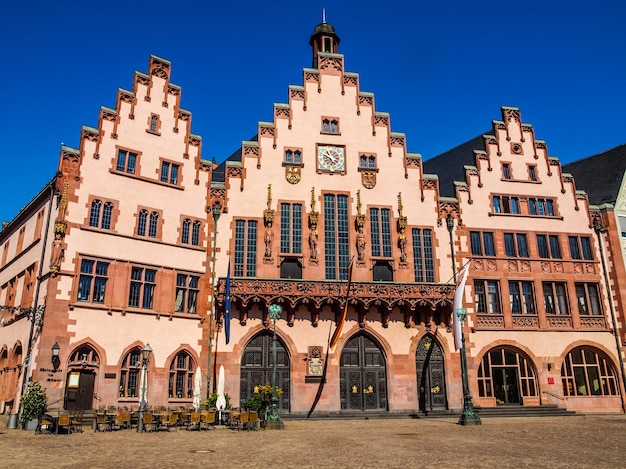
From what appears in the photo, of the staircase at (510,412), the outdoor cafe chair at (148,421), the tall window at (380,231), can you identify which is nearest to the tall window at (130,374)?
the outdoor cafe chair at (148,421)

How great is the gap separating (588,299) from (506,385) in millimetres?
8593

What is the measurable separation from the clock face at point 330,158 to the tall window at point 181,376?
49.2ft

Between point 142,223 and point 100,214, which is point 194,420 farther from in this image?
point 100,214

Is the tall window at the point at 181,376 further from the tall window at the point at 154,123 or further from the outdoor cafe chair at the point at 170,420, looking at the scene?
the tall window at the point at 154,123

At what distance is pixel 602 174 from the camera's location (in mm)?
43938

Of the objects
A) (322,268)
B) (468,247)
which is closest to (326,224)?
(322,268)

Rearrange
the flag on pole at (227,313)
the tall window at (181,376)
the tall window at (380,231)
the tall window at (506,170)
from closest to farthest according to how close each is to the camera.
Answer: the flag on pole at (227,313)
the tall window at (181,376)
the tall window at (380,231)
the tall window at (506,170)

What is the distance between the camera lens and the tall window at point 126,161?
1302 inches

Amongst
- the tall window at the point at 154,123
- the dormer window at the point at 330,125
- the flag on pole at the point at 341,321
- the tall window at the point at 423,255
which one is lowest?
the flag on pole at the point at 341,321

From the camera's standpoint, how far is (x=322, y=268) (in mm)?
35875

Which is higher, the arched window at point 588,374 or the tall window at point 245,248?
the tall window at point 245,248

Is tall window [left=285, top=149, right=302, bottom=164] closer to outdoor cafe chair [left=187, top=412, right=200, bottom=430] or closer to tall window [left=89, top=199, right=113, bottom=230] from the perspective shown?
tall window [left=89, top=199, right=113, bottom=230]

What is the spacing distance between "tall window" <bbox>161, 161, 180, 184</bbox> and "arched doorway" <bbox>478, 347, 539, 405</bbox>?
74.0ft

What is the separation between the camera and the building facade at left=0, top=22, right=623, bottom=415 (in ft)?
101
